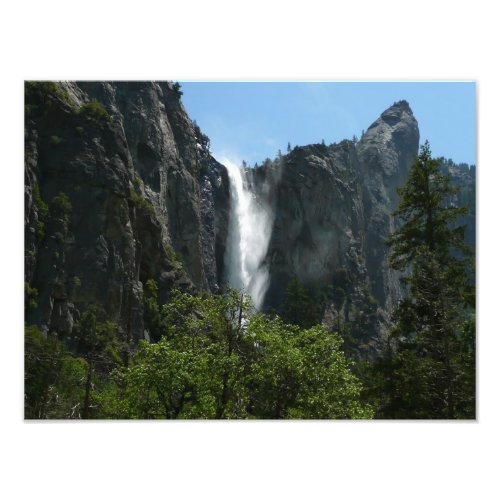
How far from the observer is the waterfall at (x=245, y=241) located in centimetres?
3988

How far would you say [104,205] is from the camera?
24094 millimetres

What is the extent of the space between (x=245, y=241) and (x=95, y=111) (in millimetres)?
19017

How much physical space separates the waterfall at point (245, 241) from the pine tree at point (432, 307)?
80.1 feet

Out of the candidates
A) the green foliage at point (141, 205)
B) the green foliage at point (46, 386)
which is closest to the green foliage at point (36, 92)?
the green foliage at point (46, 386)

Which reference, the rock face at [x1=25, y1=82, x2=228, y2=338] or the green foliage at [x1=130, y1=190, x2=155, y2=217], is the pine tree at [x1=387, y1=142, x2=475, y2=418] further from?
the green foliage at [x1=130, y1=190, x2=155, y2=217]

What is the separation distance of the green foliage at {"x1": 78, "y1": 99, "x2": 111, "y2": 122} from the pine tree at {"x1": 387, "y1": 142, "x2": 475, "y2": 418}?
13.9 m

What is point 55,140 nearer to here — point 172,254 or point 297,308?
point 172,254
